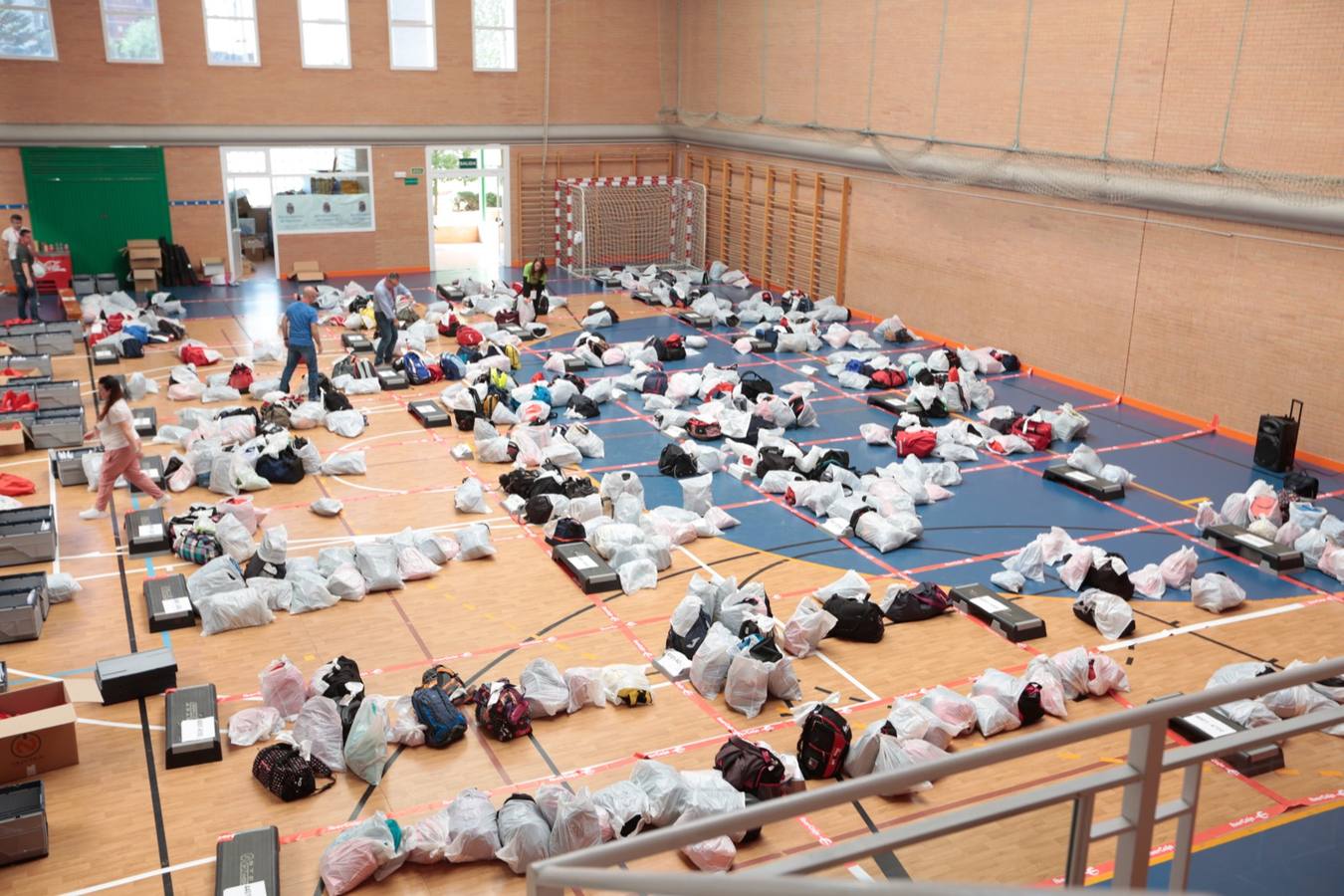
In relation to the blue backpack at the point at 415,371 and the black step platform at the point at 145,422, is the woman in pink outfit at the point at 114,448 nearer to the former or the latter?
the black step platform at the point at 145,422

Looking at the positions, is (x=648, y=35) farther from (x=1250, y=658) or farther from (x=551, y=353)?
(x=1250, y=658)

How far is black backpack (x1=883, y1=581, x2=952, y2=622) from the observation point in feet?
38.8

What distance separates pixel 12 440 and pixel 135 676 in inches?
318

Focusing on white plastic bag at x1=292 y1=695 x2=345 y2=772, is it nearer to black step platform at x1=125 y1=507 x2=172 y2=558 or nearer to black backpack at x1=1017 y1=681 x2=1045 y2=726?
black step platform at x1=125 y1=507 x2=172 y2=558

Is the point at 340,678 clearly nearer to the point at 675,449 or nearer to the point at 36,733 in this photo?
the point at 36,733

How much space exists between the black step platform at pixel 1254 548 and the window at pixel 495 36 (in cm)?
2319

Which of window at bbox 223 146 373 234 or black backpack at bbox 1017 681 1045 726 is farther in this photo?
window at bbox 223 146 373 234

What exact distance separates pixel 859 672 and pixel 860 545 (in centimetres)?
314

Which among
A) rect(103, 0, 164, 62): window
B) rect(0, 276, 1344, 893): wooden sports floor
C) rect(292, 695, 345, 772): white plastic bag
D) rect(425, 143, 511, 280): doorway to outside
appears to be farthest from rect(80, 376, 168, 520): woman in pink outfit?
rect(425, 143, 511, 280): doorway to outside

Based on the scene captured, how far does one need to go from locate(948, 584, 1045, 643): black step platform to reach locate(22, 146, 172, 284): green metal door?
2390cm

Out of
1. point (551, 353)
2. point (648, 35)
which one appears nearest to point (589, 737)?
point (551, 353)

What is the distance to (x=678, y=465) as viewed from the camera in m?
15.9

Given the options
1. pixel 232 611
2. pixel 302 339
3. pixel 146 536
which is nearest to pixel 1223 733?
pixel 232 611

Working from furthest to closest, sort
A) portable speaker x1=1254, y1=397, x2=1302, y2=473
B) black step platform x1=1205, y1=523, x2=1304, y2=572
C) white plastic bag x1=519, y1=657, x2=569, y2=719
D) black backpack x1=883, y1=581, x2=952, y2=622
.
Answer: portable speaker x1=1254, y1=397, x2=1302, y2=473, black step platform x1=1205, y1=523, x2=1304, y2=572, black backpack x1=883, y1=581, x2=952, y2=622, white plastic bag x1=519, y1=657, x2=569, y2=719
